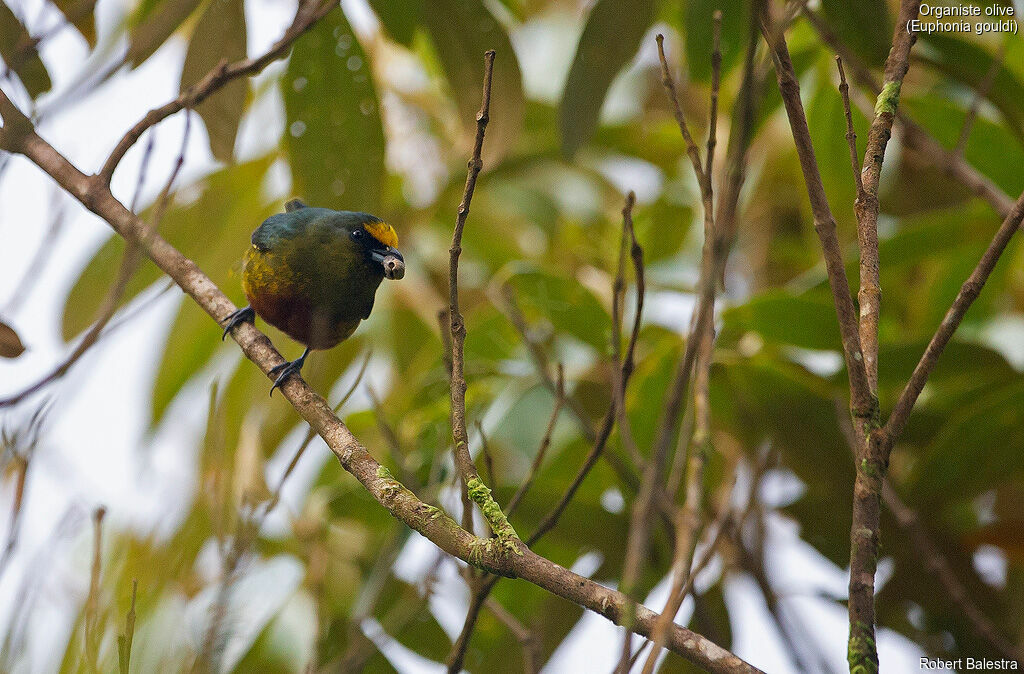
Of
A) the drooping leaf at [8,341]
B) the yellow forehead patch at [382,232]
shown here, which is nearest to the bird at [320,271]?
the yellow forehead patch at [382,232]

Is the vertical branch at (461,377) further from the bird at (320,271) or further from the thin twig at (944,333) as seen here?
the bird at (320,271)

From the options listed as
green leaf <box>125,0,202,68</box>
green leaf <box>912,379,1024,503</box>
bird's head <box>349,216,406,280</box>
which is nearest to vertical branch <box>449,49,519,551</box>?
green leaf <box>125,0,202,68</box>

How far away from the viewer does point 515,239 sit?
344cm

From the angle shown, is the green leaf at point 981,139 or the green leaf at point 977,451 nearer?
the green leaf at point 977,451

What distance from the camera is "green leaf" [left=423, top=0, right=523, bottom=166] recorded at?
7.69ft

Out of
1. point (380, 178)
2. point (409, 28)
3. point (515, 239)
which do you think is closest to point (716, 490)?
point (515, 239)

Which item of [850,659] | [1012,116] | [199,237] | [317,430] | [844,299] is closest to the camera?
[850,659]

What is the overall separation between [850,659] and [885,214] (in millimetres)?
2494

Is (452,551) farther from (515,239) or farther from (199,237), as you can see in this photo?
(515,239)

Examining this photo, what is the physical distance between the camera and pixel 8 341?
1633 mm

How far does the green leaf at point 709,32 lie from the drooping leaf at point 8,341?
5.60ft

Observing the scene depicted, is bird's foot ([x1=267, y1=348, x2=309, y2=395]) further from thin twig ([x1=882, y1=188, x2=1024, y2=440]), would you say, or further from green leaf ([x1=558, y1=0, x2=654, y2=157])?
thin twig ([x1=882, y1=188, x2=1024, y2=440])

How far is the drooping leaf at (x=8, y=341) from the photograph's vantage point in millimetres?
1629

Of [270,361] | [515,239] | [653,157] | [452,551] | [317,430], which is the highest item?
[653,157]
